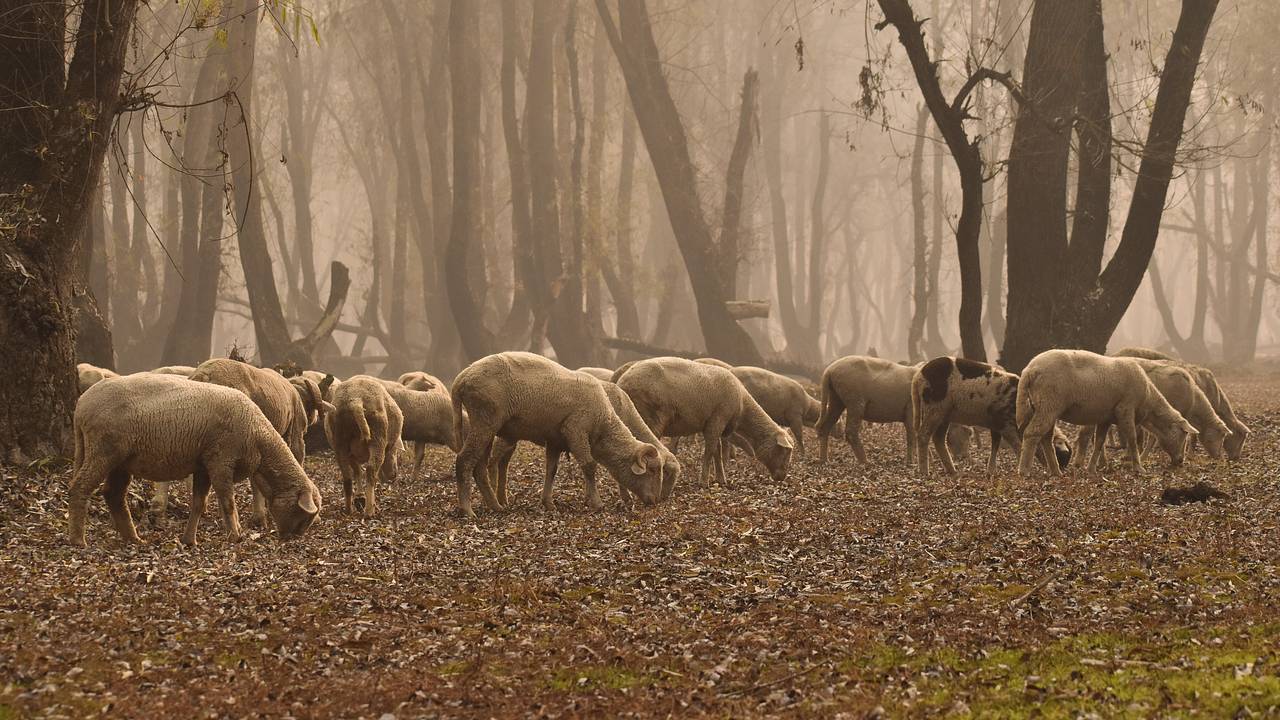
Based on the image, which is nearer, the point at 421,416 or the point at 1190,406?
the point at 1190,406

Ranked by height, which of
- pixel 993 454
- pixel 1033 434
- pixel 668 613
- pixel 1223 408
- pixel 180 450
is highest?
pixel 180 450

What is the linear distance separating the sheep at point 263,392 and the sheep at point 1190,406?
12112mm

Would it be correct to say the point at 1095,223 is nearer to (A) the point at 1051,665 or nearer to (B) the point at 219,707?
(A) the point at 1051,665

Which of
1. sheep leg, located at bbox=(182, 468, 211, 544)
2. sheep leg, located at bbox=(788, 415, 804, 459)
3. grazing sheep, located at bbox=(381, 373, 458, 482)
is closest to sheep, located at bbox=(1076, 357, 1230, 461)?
sheep leg, located at bbox=(788, 415, 804, 459)

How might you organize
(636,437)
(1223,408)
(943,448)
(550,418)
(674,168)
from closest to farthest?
(550,418)
(636,437)
(943,448)
(1223,408)
(674,168)

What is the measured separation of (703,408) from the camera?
18.1 m

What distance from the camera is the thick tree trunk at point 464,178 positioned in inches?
1506

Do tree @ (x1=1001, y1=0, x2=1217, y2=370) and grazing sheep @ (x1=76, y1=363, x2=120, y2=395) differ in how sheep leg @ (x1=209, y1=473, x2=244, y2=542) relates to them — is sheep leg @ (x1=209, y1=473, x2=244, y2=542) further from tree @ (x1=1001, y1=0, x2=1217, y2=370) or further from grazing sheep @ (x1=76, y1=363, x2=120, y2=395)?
tree @ (x1=1001, y1=0, x2=1217, y2=370)

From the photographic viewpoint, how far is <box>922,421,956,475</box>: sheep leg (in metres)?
18.6

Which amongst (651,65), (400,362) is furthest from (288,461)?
(400,362)

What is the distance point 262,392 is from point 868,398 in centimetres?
1059

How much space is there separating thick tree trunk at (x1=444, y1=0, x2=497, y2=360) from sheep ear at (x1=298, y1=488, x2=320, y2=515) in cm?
2481

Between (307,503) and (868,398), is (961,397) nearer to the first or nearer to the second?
(868,398)

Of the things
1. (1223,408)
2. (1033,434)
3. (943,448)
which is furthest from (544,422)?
(1223,408)
